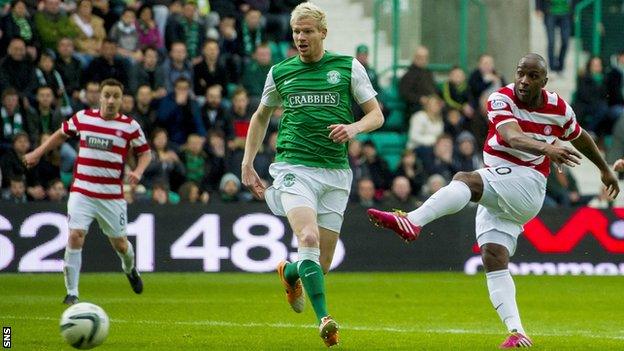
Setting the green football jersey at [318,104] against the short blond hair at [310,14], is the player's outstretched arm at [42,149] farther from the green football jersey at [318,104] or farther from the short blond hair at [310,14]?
the short blond hair at [310,14]

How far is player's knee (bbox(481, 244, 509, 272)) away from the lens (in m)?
10.5

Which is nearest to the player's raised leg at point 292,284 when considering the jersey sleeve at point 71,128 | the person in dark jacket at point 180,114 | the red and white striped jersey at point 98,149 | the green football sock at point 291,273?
the green football sock at point 291,273

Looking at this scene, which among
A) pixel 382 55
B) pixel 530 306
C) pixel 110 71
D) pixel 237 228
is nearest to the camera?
pixel 530 306

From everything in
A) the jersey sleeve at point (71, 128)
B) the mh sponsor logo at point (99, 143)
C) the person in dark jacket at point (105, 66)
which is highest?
the jersey sleeve at point (71, 128)

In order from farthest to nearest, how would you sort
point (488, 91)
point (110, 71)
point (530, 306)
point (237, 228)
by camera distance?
point (488, 91) → point (110, 71) → point (237, 228) → point (530, 306)

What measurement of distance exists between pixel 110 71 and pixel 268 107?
36.7 feet

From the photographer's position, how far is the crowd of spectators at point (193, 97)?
20703 mm

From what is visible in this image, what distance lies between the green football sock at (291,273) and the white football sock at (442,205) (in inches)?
49.9

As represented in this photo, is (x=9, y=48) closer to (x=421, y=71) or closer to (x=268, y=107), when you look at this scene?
(x=421, y=71)

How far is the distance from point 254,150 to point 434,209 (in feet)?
5.39

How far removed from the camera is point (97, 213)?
15203 millimetres

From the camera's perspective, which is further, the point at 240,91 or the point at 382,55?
the point at 382,55

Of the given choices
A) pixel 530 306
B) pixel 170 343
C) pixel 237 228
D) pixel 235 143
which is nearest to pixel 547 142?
pixel 170 343

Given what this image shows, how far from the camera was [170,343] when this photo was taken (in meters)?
10.7
